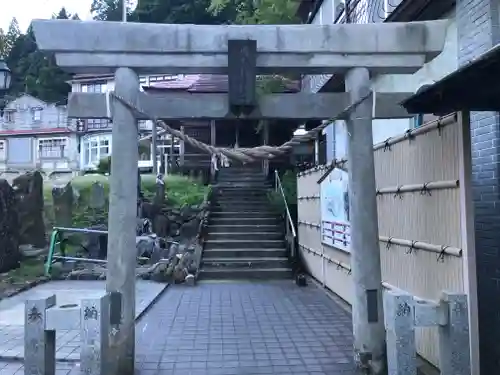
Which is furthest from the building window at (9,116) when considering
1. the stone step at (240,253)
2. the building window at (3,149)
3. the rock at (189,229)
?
the stone step at (240,253)

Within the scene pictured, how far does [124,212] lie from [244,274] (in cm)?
794

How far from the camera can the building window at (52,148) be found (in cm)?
4369

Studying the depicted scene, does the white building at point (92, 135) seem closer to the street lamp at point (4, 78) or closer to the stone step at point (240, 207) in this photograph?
the stone step at point (240, 207)

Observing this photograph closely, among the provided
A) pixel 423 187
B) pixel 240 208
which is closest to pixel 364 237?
pixel 423 187

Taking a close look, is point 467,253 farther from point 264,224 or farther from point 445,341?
point 264,224

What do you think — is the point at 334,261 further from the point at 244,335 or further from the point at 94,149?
the point at 94,149

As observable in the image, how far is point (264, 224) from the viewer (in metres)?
15.7

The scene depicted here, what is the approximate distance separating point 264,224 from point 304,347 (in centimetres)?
909

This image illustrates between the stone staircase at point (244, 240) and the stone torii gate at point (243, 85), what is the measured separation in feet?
25.3

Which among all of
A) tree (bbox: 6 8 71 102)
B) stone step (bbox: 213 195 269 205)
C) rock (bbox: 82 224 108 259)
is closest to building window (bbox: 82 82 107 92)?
tree (bbox: 6 8 71 102)

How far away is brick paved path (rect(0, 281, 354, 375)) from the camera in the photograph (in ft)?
19.4

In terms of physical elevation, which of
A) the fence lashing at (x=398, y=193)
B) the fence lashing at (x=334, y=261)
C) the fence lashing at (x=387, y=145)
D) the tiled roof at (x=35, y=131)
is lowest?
the fence lashing at (x=334, y=261)

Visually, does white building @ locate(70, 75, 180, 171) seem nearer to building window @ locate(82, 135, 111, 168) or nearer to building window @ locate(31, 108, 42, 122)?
building window @ locate(82, 135, 111, 168)

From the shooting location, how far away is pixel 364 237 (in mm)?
5523
